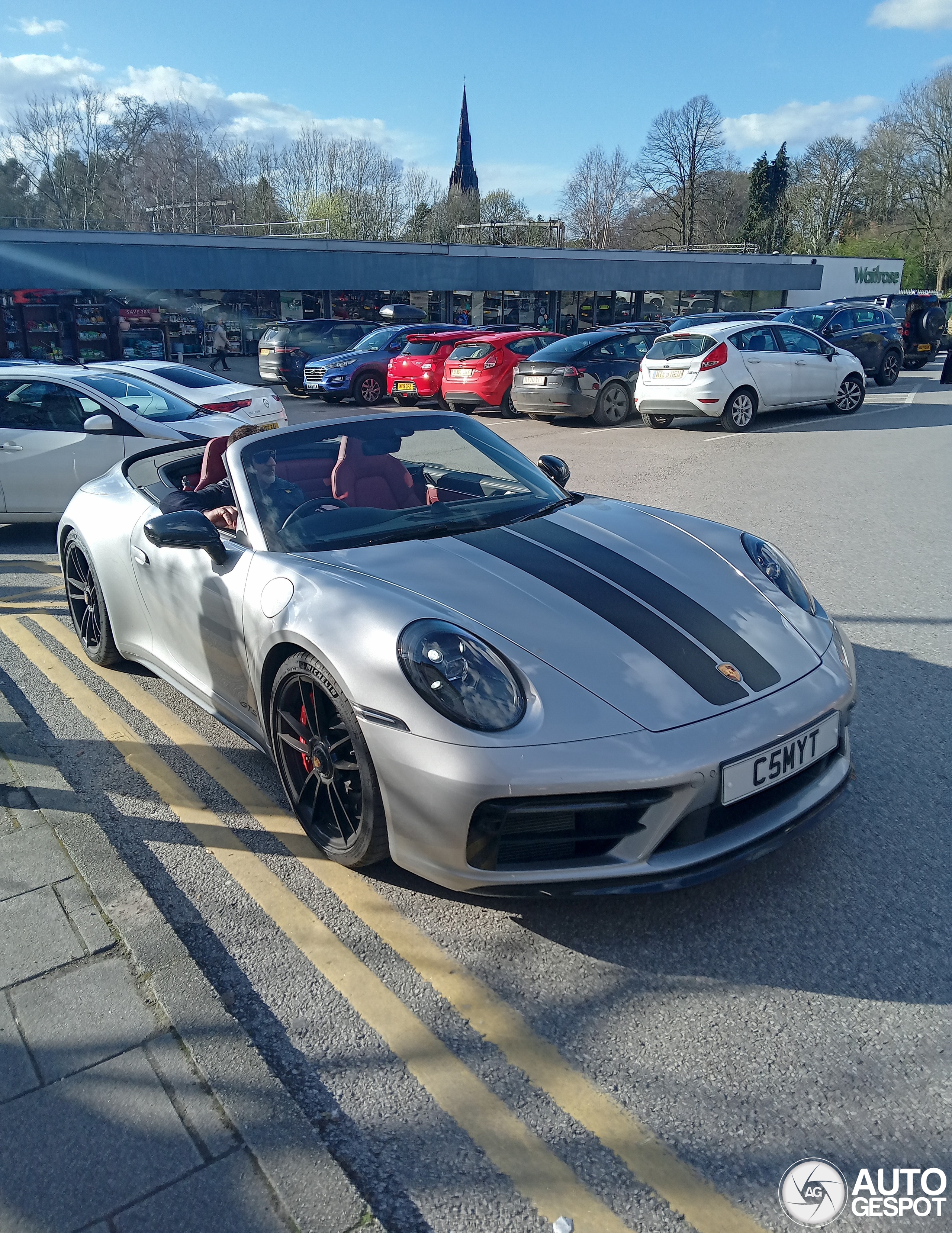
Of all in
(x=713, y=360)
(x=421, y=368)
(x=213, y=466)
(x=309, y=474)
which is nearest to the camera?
(x=309, y=474)

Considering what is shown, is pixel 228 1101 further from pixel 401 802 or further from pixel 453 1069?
pixel 401 802

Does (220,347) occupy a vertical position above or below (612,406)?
above

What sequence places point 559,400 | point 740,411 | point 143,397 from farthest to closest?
point 559,400 → point 740,411 → point 143,397

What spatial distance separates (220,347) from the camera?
1054 inches

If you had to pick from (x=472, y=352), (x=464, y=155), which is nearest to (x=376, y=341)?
(x=472, y=352)

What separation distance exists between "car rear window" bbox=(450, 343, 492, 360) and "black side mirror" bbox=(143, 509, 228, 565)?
13677mm

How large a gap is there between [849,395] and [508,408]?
5818 millimetres

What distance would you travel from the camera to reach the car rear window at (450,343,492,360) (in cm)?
1650

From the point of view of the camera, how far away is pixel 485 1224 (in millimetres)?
1839

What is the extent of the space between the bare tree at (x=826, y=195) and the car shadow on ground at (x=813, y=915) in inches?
2718

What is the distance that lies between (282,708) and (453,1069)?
1.38 m

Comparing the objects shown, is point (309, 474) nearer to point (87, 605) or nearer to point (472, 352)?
point (87, 605)

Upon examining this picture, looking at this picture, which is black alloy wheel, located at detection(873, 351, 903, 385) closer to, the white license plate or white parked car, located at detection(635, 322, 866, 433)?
white parked car, located at detection(635, 322, 866, 433)

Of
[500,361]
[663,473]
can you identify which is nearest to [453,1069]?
[663,473]
